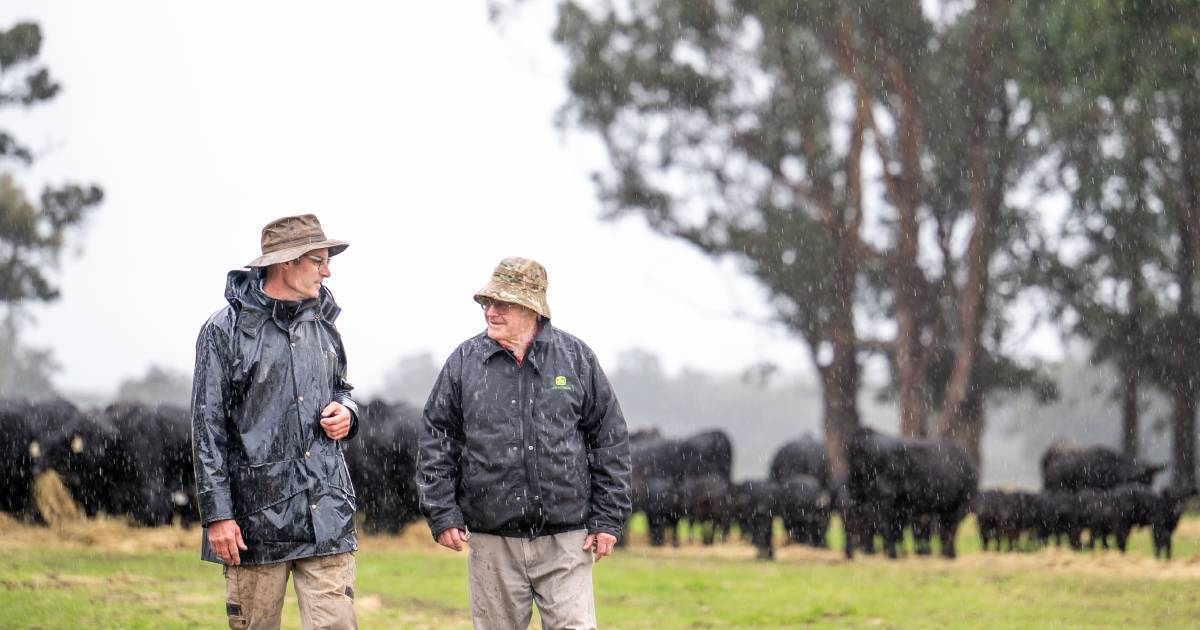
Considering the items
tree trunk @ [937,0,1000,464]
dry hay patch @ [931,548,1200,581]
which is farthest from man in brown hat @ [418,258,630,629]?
tree trunk @ [937,0,1000,464]

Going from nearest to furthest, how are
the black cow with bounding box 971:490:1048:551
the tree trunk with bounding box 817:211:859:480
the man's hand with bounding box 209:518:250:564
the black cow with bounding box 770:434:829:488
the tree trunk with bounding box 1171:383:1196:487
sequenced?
the man's hand with bounding box 209:518:250:564, the black cow with bounding box 971:490:1048:551, the black cow with bounding box 770:434:829:488, the tree trunk with bounding box 817:211:859:480, the tree trunk with bounding box 1171:383:1196:487

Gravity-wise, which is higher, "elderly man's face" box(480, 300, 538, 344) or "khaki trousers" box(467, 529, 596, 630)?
"elderly man's face" box(480, 300, 538, 344)

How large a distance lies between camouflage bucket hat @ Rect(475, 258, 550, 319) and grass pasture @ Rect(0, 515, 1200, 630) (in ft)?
15.4

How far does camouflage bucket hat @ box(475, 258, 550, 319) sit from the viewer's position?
5.74m

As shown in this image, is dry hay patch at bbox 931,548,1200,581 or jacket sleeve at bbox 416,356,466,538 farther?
dry hay patch at bbox 931,548,1200,581

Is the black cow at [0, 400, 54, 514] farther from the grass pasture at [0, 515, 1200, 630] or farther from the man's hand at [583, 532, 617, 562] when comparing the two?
the man's hand at [583, 532, 617, 562]

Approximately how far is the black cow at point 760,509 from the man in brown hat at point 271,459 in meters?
13.6

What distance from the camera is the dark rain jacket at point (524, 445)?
18.4 ft

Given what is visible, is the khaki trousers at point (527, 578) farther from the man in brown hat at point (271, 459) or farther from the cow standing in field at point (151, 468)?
the cow standing in field at point (151, 468)

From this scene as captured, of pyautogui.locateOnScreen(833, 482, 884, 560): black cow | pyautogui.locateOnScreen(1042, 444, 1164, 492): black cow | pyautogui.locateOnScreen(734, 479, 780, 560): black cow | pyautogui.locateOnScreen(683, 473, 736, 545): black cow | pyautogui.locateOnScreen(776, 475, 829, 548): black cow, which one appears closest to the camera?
pyautogui.locateOnScreen(833, 482, 884, 560): black cow

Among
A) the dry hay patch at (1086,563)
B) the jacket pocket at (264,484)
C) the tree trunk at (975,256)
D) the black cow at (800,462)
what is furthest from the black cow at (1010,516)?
the jacket pocket at (264,484)

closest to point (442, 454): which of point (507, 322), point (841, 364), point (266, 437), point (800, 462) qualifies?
Answer: point (507, 322)

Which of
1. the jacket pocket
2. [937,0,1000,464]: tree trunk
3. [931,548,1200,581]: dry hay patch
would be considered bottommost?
[931,548,1200,581]: dry hay patch

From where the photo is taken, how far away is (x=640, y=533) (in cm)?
2408
